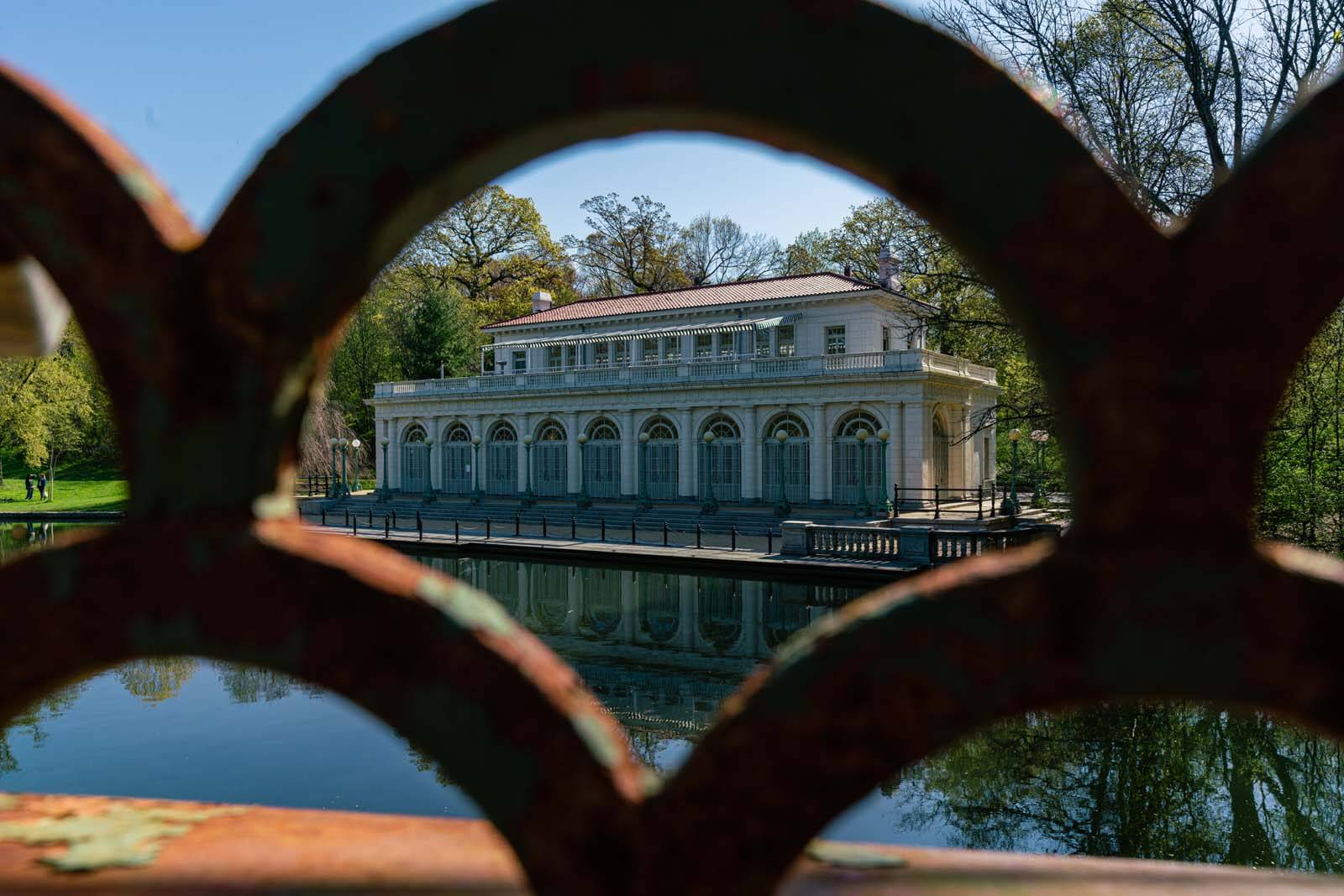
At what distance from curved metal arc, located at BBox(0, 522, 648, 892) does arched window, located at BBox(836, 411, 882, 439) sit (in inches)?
1151

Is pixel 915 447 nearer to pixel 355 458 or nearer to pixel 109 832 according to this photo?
pixel 355 458

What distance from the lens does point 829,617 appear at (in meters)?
1.06

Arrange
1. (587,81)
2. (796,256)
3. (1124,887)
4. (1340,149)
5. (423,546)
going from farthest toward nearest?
(796,256) → (423,546) → (1124,887) → (587,81) → (1340,149)

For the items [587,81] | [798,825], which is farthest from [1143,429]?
[587,81]

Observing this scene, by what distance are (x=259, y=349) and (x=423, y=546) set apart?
2217 cm

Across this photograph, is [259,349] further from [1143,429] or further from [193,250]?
[1143,429]

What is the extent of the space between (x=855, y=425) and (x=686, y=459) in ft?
20.1

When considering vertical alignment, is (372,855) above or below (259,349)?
below

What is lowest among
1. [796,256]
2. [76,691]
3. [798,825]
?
[76,691]

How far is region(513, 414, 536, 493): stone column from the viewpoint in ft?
118

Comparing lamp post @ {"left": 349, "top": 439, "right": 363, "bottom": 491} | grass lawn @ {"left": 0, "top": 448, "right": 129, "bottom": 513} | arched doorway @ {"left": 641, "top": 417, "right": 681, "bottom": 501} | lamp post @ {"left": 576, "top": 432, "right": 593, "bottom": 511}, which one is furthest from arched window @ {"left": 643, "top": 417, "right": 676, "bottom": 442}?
grass lawn @ {"left": 0, "top": 448, "right": 129, "bottom": 513}

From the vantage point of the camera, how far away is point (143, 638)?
1214mm

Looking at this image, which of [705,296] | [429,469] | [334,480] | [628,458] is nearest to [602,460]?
[628,458]

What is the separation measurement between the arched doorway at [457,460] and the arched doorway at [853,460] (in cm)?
1516
